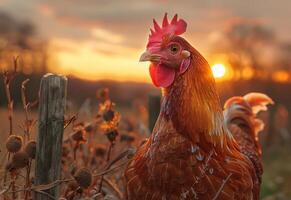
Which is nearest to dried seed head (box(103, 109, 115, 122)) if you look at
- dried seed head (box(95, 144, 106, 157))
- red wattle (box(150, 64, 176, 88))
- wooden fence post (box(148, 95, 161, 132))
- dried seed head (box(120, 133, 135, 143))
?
red wattle (box(150, 64, 176, 88))

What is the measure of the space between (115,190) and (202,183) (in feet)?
3.60

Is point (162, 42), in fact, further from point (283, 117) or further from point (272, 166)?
point (283, 117)

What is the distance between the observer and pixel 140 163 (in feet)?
9.96

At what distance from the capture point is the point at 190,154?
9.66 ft

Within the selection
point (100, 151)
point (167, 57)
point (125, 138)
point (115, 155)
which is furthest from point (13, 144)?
point (115, 155)

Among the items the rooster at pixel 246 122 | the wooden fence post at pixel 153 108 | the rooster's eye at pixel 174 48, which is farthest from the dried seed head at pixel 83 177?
the wooden fence post at pixel 153 108

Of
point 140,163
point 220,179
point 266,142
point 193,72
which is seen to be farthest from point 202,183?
point 266,142

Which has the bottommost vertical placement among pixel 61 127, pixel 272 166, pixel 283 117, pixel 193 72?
pixel 272 166

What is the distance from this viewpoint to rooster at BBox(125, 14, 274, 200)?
2910mm

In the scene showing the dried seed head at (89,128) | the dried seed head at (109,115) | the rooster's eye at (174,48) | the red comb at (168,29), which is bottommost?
the dried seed head at (89,128)

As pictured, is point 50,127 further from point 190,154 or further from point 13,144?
point 190,154

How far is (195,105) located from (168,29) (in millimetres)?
562

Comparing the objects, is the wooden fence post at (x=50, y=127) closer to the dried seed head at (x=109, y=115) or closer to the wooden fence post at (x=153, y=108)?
the dried seed head at (x=109, y=115)

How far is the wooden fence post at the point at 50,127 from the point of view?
2.88m
